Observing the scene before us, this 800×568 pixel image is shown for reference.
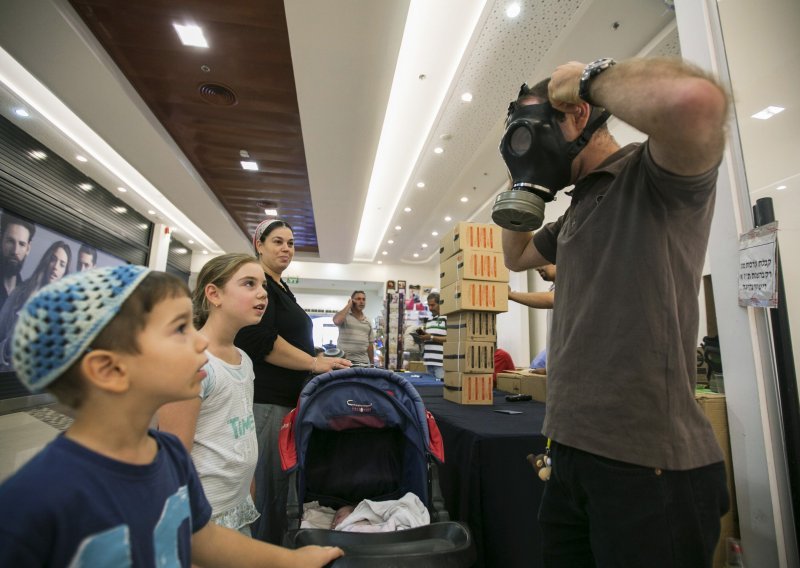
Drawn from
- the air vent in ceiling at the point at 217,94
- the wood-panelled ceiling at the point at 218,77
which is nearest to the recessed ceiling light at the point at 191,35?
the wood-panelled ceiling at the point at 218,77

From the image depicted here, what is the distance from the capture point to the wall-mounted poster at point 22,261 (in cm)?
587

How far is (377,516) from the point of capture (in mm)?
1533

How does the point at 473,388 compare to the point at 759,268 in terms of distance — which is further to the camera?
the point at 473,388

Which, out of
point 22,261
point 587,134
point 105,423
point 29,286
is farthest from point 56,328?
point 29,286

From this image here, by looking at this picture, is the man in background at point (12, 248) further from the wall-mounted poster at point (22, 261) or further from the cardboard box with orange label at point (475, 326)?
the cardboard box with orange label at point (475, 326)

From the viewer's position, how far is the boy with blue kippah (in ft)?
1.66

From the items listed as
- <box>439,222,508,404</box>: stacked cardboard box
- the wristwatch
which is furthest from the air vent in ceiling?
the wristwatch

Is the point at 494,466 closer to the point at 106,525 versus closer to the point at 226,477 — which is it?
the point at 226,477

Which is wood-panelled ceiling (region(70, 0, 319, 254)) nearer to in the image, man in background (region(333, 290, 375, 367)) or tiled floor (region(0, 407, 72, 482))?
man in background (region(333, 290, 375, 367))

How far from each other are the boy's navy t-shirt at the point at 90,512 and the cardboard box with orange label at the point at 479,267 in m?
2.28

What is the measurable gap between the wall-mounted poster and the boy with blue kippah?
657 centimetres

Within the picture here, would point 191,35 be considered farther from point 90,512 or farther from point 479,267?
point 90,512

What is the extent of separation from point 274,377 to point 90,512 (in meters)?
1.29

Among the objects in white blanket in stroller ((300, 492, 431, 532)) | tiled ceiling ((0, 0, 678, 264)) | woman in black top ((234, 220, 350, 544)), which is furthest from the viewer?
tiled ceiling ((0, 0, 678, 264))
